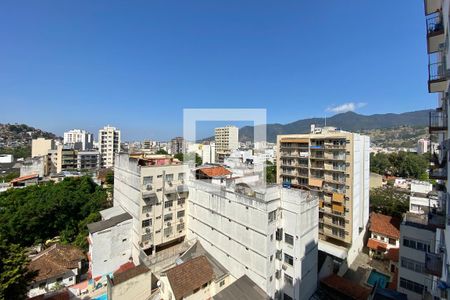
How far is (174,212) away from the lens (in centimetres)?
2073

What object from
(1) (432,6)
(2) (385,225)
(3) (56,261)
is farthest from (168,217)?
(2) (385,225)

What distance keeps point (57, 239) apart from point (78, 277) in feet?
29.4

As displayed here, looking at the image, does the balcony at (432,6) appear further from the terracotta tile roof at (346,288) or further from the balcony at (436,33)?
the terracotta tile roof at (346,288)

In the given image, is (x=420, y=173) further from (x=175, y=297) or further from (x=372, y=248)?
(x=175, y=297)

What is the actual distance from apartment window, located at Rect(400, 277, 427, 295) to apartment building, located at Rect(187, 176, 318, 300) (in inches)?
221

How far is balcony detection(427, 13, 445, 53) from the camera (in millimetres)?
7022

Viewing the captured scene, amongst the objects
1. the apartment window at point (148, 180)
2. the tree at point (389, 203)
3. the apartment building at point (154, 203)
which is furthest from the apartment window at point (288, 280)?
the tree at point (389, 203)

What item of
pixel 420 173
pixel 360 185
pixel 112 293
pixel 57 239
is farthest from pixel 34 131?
pixel 420 173

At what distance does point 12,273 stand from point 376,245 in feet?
95.7

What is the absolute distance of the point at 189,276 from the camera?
1433cm

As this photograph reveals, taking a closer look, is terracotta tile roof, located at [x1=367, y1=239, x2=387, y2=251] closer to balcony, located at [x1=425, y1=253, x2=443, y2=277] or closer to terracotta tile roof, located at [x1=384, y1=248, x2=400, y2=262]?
terracotta tile roof, located at [x1=384, y1=248, x2=400, y2=262]

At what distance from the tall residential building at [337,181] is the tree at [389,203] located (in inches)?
139

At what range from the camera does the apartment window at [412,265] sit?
13961 millimetres

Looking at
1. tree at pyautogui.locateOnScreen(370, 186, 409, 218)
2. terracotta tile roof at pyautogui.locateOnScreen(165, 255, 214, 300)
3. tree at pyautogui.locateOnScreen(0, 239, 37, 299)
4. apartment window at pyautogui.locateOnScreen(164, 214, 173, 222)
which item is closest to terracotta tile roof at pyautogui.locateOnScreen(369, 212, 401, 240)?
tree at pyautogui.locateOnScreen(370, 186, 409, 218)
